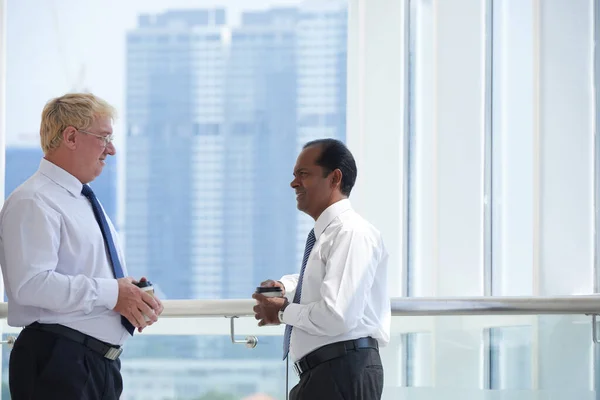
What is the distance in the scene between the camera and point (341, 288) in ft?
7.95

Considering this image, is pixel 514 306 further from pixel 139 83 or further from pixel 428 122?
pixel 139 83

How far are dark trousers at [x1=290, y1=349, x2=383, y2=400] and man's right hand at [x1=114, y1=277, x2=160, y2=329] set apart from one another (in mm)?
496

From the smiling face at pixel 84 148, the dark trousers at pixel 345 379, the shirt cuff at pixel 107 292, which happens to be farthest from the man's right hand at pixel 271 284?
the smiling face at pixel 84 148

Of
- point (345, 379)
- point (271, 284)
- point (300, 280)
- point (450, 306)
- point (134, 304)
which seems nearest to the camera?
point (134, 304)

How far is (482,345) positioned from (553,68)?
1489 mm

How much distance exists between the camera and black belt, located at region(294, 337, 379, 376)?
8.30ft

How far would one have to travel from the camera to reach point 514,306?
306cm

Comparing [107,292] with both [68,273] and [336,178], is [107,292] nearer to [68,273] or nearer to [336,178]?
[68,273]

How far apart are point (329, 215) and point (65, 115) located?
826 mm

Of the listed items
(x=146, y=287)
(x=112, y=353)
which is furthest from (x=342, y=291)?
(x=112, y=353)

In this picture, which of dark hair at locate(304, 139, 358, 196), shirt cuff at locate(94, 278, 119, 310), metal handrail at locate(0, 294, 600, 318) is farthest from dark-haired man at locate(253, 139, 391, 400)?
shirt cuff at locate(94, 278, 119, 310)

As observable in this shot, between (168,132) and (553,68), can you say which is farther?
(168,132)

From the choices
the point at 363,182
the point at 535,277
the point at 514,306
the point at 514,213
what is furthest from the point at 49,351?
the point at 363,182

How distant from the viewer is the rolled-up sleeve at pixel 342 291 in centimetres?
241
